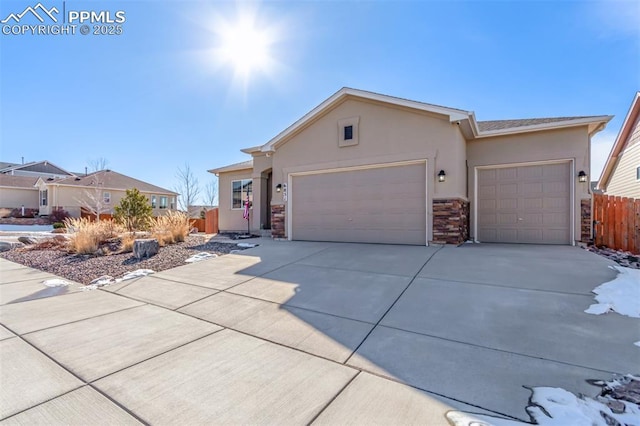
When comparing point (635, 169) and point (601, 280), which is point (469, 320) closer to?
point (601, 280)

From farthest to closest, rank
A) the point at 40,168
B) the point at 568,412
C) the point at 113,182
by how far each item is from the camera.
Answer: the point at 40,168
the point at 113,182
the point at 568,412

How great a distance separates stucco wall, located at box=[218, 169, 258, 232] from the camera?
1443 cm

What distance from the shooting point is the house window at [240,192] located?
46.5ft

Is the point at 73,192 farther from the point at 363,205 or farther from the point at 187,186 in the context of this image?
the point at 363,205

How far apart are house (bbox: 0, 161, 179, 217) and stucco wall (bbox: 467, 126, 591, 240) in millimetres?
27013

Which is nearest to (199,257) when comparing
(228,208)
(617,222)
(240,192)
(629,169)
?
(240,192)

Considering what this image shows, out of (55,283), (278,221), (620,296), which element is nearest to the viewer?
(620,296)

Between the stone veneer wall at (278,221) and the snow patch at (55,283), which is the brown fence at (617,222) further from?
the snow patch at (55,283)

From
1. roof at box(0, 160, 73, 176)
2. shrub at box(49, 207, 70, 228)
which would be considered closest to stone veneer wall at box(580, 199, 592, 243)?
shrub at box(49, 207, 70, 228)

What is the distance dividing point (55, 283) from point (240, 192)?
9.21 metres

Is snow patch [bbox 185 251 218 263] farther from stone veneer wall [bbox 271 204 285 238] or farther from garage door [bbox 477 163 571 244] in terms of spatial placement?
garage door [bbox 477 163 571 244]

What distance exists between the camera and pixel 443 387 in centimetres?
233

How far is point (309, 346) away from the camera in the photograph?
308cm

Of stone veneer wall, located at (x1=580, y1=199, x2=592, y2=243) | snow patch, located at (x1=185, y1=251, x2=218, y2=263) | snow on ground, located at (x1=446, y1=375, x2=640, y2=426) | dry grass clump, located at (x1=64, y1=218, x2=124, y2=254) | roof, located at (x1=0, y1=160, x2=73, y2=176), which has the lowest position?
snow on ground, located at (x1=446, y1=375, x2=640, y2=426)
